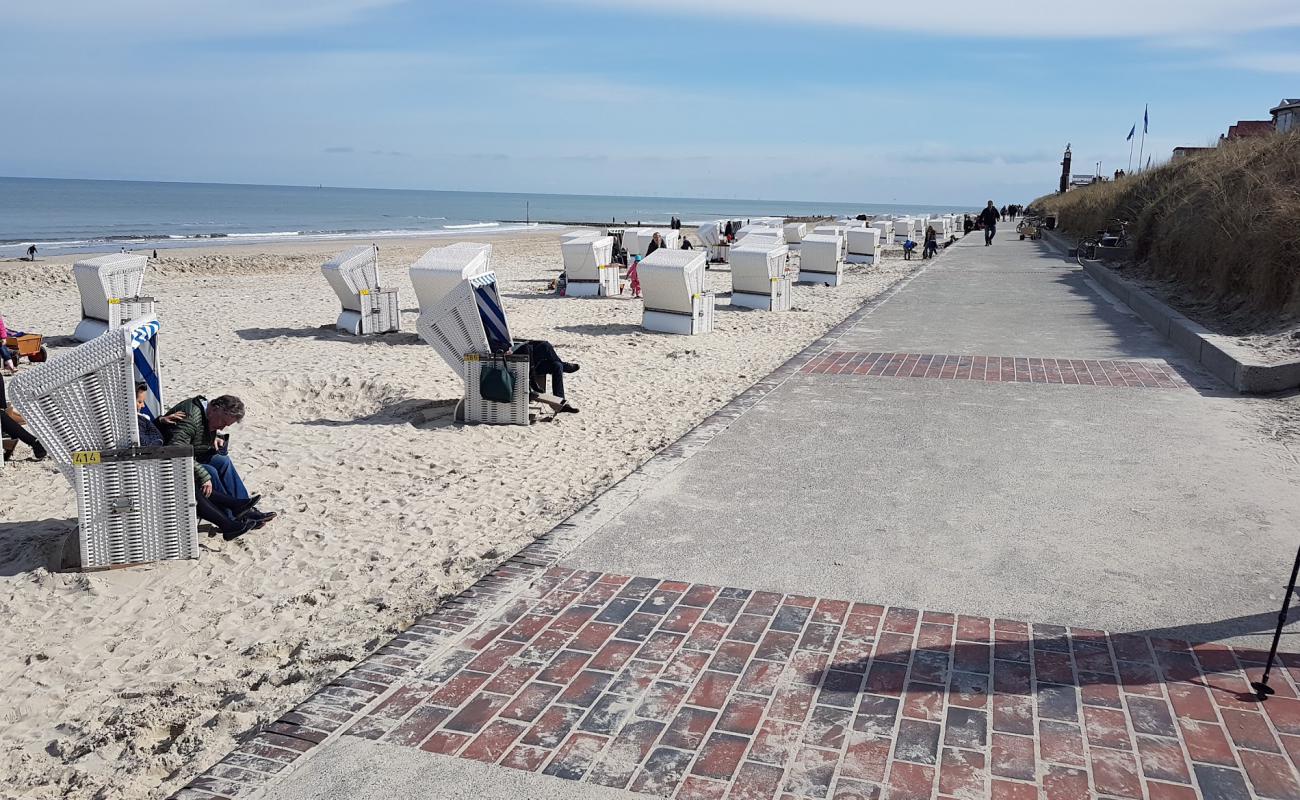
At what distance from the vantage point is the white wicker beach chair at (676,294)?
44.2ft

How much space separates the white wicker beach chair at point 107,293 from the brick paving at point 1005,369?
8964mm

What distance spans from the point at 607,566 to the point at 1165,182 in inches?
928

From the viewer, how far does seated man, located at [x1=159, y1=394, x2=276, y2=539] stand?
5316 mm

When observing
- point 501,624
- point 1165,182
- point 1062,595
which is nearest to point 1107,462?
point 1062,595

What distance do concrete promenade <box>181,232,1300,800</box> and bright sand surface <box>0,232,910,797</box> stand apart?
0.36 metres

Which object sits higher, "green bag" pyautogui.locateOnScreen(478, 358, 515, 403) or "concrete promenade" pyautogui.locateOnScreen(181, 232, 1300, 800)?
"green bag" pyautogui.locateOnScreen(478, 358, 515, 403)

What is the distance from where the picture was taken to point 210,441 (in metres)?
5.53

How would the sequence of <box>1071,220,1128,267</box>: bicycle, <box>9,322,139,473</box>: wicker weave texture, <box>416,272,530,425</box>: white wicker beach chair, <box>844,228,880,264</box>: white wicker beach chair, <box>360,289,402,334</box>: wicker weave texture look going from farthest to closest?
<box>844,228,880,264</box>: white wicker beach chair → <box>1071,220,1128,267</box>: bicycle → <box>360,289,402,334</box>: wicker weave texture → <box>416,272,530,425</box>: white wicker beach chair → <box>9,322,139,473</box>: wicker weave texture

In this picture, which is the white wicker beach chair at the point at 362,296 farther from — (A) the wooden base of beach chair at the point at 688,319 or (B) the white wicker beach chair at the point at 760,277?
(B) the white wicker beach chair at the point at 760,277

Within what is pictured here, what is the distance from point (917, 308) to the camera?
1648cm

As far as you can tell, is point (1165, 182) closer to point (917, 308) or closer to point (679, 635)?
point (917, 308)

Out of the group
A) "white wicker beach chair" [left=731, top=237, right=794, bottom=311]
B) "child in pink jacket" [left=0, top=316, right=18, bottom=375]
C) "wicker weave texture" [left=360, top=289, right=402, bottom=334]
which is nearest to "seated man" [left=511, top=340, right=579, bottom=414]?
"wicker weave texture" [left=360, top=289, right=402, bottom=334]

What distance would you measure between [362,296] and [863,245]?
19005 millimetres

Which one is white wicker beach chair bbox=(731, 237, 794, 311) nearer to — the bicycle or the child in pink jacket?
the child in pink jacket
